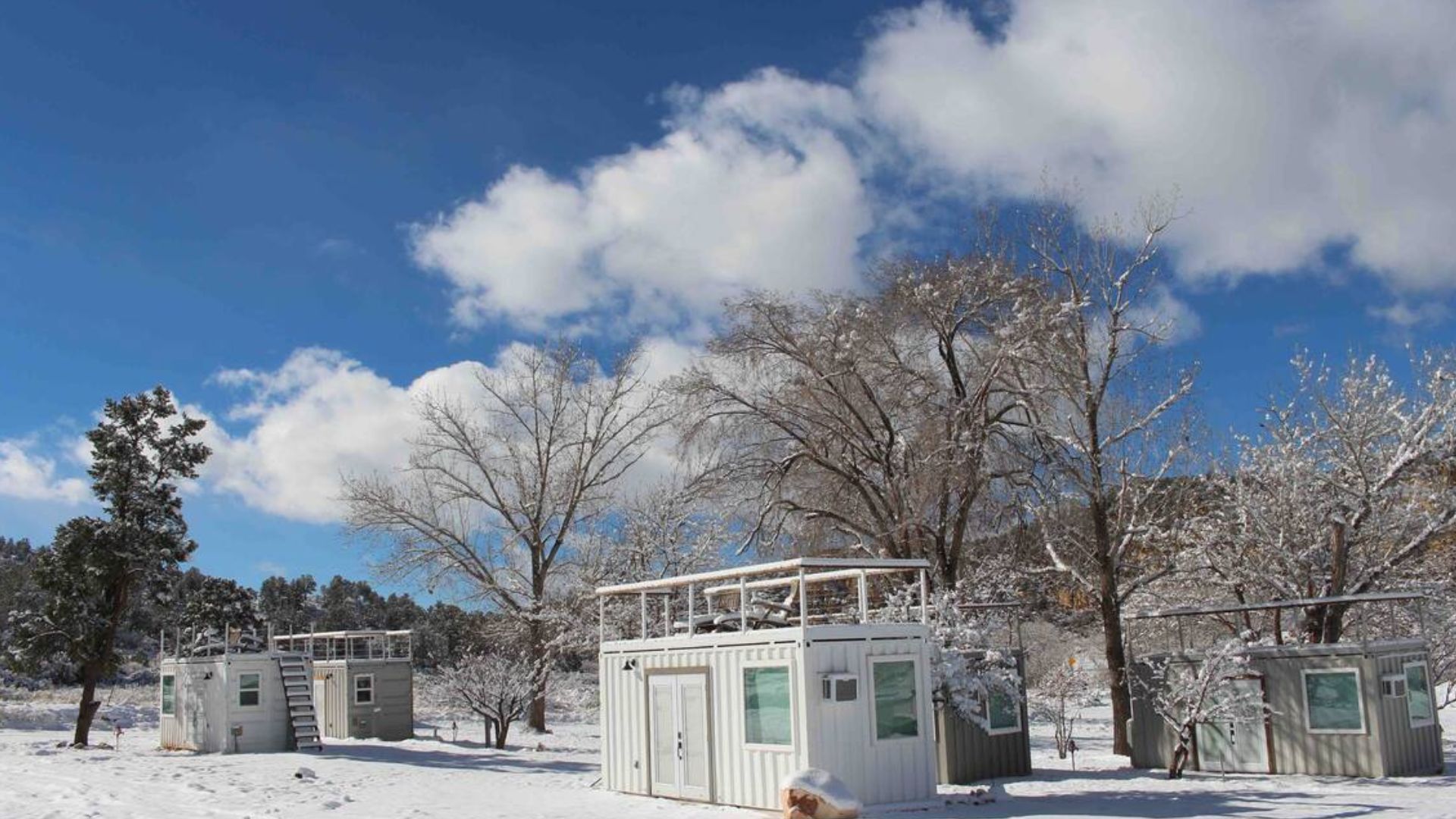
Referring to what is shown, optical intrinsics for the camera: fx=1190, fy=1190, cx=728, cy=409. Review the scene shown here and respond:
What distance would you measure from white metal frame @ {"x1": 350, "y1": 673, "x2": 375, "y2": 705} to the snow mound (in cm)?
2287

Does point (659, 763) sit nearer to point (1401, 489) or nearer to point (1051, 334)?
point (1051, 334)

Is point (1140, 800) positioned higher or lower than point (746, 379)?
lower

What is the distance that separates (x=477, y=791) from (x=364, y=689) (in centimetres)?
1614

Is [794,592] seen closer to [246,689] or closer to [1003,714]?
[1003,714]

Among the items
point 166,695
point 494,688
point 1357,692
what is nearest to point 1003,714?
point 1357,692

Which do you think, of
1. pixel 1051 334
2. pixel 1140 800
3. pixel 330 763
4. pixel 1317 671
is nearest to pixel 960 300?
pixel 1051 334

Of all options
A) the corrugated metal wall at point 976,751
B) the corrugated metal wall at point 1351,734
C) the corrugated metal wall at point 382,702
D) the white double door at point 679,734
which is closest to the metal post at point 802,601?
the white double door at point 679,734

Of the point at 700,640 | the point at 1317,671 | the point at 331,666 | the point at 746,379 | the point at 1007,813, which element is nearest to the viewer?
the point at 1007,813

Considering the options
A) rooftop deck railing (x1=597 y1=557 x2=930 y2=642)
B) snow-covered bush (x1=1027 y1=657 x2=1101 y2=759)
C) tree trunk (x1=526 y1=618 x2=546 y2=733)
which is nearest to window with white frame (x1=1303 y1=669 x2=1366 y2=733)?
snow-covered bush (x1=1027 y1=657 x2=1101 y2=759)

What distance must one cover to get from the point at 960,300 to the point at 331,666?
21352 millimetres

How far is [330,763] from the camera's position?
2375 cm

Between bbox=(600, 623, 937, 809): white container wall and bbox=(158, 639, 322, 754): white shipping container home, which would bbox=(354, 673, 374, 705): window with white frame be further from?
bbox=(600, 623, 937, 809): white container wall

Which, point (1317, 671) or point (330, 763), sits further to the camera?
point (330, 763)

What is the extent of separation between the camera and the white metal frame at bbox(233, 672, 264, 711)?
91.0 ft
